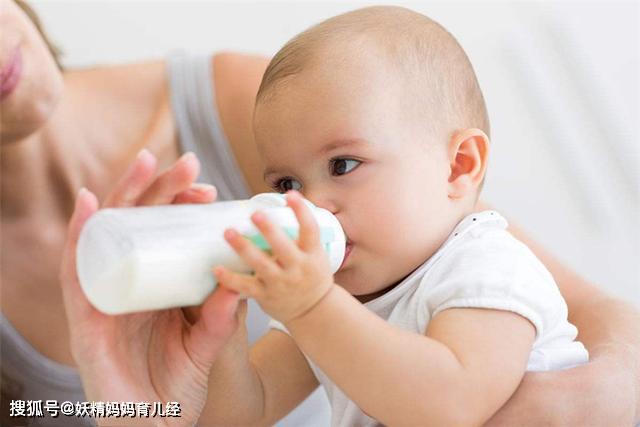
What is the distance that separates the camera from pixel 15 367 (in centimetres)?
128

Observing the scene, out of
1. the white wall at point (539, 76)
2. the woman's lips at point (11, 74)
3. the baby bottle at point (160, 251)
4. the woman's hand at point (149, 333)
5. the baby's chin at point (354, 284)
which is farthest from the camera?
the white wall at point (539, 76)

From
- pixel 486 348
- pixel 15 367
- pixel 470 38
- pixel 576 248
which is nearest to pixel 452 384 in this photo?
pixel 486 348

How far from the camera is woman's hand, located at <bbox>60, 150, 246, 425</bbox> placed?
30.3 inches

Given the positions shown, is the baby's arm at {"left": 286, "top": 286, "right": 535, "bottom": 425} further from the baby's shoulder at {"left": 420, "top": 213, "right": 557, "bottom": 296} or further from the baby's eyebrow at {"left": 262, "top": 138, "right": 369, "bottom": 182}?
the baby's eyebrow at {"left": 262, "top": 138, "right": 369, "bottom": 182}

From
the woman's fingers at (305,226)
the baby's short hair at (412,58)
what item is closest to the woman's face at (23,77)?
the baby's short hair at (412,58)

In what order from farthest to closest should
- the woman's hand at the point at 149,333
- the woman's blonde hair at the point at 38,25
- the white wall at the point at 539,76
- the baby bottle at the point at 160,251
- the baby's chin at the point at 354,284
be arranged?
the white wall at the point at 539,76
the woman's blonde hair at the point at 38,25
the baby's chin at the point at 354,284
the woman's hand at the point at 149,333
the baby bottle at the point at 160,251

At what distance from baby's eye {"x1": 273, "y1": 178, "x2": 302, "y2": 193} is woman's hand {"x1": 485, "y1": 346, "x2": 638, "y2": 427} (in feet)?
0.97

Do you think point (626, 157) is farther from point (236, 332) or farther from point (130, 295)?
point (130, 295)

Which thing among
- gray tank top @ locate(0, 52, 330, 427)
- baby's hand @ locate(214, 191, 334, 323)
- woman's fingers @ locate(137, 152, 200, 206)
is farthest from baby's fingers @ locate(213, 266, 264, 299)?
gray tank top @ locate(0, 52, 330, 427)

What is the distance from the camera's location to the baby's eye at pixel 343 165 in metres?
0.87

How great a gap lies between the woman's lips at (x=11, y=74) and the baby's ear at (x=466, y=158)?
23.5 inches

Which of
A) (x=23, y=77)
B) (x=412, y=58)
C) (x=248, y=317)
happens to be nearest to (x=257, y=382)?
(x=248, y=317)

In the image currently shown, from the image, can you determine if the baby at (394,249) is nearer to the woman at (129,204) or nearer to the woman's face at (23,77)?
the woman at (129,204)

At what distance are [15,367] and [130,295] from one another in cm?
70
